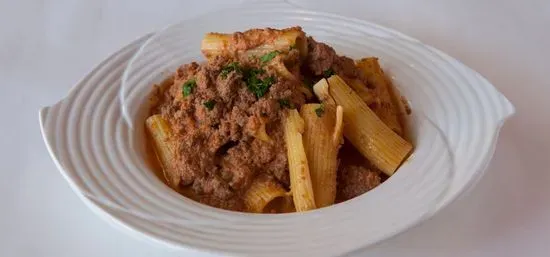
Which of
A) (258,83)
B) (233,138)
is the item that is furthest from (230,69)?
(233,138)

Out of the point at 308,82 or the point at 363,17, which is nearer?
the point at 308,82

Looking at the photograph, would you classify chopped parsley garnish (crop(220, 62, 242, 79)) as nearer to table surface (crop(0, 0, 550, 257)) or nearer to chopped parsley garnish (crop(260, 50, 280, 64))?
chopped parsley garnish (crop(260, 50, 280, 64))

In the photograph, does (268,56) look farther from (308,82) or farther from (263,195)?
(263,195)

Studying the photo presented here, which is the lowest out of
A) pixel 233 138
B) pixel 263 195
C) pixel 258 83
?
pixel 263 195

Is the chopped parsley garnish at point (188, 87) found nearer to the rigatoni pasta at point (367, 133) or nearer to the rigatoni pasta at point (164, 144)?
the rigatoni pasta at point (164, 144)

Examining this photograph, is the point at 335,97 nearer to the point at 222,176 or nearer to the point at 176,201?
the point at 222,176

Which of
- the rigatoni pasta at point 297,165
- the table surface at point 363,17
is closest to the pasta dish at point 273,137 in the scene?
the rigatoni pasta at point 297,165

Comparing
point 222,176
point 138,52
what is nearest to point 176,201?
point 222,176
